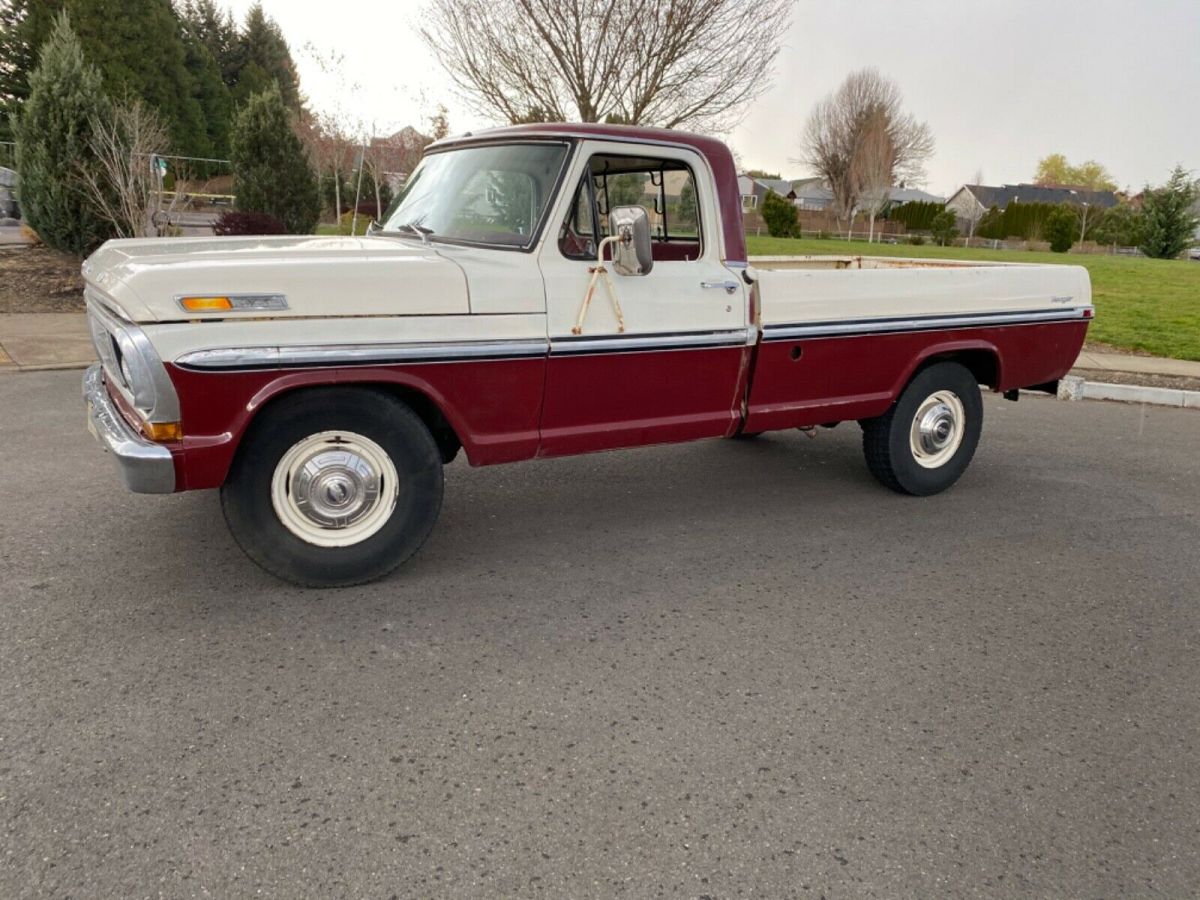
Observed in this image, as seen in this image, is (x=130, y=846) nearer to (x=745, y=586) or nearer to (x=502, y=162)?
(x=745, y=586)

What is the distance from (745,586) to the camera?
4.10 metres

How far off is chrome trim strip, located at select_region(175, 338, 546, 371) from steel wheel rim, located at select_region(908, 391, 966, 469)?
8.72ft

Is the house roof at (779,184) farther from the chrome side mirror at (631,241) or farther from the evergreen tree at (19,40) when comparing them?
the chrome side mirror at (631,241)

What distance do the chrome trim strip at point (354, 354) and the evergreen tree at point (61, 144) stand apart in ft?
37.1

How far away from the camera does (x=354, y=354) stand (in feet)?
11.6

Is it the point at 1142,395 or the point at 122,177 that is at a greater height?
the point at 122,177

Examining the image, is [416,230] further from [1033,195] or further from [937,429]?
[1033,195]

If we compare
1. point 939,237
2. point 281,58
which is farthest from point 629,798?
point 281,58

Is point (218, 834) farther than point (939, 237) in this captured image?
No

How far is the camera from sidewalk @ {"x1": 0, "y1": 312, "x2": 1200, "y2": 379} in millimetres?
8359

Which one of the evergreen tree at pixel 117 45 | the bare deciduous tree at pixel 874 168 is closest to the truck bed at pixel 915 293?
the evergreen tree at pixel 117 45

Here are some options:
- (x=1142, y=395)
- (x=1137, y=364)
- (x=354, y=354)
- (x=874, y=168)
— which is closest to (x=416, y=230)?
(x=354, y=354)

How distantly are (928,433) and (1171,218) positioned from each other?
131 ft

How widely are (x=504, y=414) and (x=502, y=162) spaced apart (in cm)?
119
